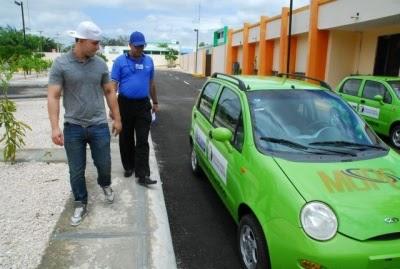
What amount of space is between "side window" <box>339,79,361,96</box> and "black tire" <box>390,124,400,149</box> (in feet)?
4.90

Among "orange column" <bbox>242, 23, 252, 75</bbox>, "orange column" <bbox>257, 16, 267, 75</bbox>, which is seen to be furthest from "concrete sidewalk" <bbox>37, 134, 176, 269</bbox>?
"orange column" <bbox>242, 23, 252, 75</bbox>

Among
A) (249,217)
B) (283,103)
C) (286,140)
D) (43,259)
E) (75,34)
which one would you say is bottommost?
(43,259)

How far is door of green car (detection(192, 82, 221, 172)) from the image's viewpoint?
5172 mm

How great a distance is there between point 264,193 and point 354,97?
7624 mm

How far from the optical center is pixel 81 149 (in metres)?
4.12

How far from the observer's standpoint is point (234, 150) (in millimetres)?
3936

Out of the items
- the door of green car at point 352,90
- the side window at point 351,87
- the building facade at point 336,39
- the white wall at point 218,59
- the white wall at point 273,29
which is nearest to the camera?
the door of green car at point 352,90

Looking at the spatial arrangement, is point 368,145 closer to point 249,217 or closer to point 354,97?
A: point 249,217

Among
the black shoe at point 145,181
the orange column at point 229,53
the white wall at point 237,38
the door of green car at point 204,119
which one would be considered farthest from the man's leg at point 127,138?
the orange column at point 229,53

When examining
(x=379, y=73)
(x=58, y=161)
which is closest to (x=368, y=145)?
(x=58, y=161)

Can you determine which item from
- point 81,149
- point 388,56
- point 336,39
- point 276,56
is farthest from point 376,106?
point 276,56

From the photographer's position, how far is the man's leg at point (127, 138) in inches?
203

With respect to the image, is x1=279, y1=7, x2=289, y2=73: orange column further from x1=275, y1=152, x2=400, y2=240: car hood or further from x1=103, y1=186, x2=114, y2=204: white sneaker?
x1=275, y1=152, x2=400, y2=240: car hood

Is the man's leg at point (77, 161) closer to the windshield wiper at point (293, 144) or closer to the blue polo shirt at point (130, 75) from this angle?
the blue polo shirt at point (130, 75)
